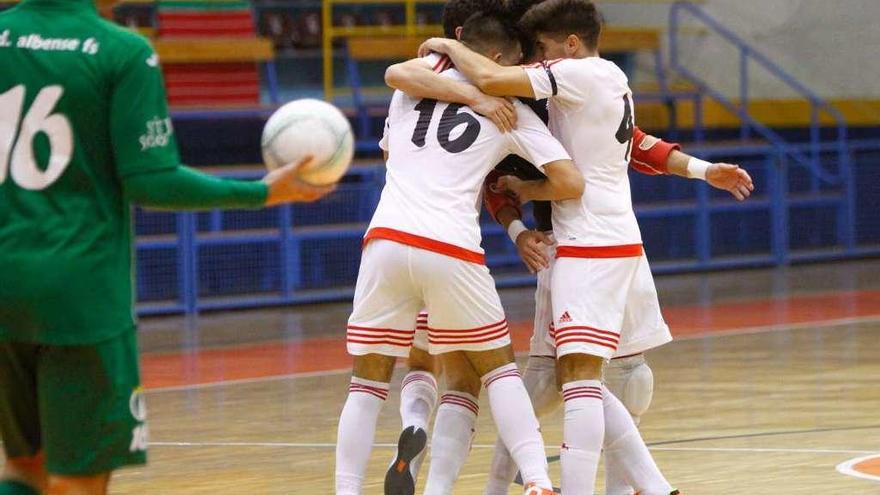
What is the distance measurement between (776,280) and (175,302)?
6.37m

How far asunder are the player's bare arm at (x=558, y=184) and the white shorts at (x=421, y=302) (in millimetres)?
337

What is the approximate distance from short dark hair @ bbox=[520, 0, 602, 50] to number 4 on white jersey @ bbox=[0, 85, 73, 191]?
7.54ft

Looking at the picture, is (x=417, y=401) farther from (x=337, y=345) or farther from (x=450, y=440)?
(x=337, y=345)

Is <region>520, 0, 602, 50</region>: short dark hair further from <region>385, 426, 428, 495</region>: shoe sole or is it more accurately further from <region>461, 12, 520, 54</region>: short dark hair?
<region>385, 426, 428, 495</region>: shoe sole

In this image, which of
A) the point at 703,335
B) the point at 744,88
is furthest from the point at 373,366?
the point at 744,88

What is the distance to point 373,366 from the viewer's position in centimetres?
591

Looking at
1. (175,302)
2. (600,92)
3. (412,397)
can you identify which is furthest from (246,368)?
(600,92)

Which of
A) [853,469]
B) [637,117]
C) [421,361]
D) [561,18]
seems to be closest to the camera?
[561,18]

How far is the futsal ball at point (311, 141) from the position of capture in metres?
4.53

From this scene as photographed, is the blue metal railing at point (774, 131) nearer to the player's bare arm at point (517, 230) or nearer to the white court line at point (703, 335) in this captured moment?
the white court line at point (703, 335)

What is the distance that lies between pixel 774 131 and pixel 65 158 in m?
17.9

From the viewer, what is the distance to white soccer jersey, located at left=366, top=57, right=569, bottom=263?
19.0ft

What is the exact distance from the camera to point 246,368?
1180 centimetres

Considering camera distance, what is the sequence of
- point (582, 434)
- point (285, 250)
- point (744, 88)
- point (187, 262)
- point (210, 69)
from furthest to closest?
point (744, 88), point (210, 69), point (285, 250), point (187, 262), point (582, 434)
